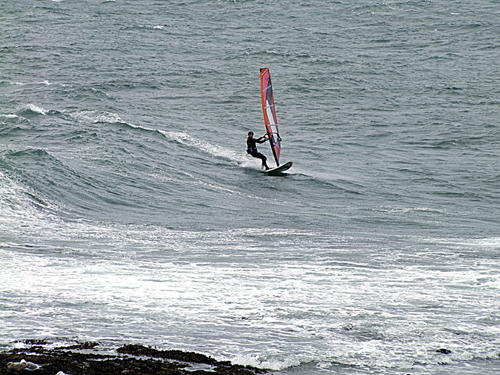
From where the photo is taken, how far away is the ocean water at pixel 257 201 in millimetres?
6699

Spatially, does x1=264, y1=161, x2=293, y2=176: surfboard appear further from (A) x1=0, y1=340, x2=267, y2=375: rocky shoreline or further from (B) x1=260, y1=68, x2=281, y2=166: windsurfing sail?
(A) x1=0, y1=340, x2=267, y2=375: rocky shoreline

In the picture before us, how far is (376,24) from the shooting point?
4372 centimetres

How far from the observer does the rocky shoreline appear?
5.29m

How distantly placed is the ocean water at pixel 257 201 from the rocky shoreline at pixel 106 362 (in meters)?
0.23

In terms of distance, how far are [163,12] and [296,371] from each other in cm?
4590

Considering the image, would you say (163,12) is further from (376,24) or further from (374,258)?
(374,258)

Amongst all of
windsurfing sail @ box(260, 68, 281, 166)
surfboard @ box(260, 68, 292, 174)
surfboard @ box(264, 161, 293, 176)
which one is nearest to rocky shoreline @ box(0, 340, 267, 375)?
surfboard @ box(264, 161, 293, 176)

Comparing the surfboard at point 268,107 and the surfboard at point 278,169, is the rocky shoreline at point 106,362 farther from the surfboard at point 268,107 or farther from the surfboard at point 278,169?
the surfboard at point 268,107

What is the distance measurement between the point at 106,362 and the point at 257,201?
29.9ft

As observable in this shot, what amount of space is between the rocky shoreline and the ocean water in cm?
23

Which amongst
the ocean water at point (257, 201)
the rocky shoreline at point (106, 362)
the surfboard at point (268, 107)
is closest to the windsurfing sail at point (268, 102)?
the surfboard at point (268, 107)

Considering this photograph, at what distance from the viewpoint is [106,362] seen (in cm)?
557

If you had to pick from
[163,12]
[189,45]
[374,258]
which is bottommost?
[374,258]

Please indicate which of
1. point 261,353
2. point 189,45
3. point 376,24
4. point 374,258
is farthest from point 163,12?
point 261,353
